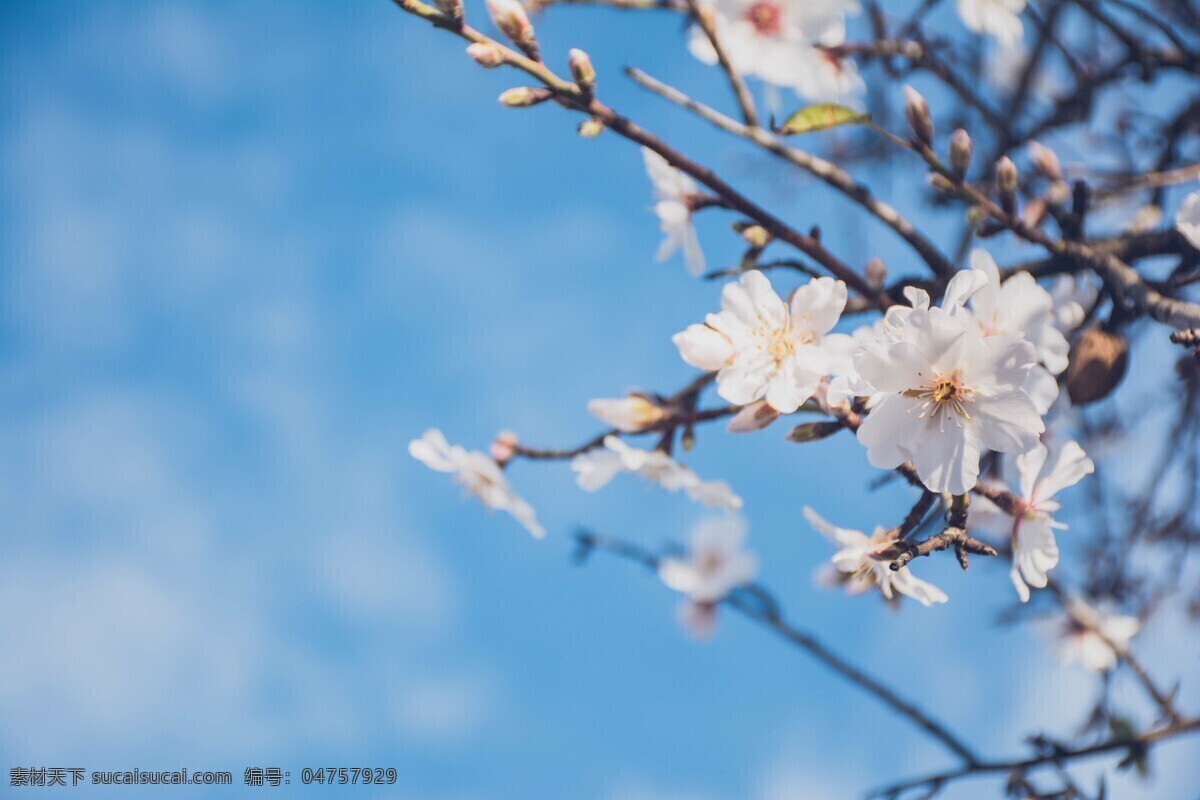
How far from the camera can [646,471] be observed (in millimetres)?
1472

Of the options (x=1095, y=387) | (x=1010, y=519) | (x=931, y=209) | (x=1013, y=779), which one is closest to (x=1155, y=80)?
(x=931, y=209)

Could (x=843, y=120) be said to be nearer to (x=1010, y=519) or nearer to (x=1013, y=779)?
(x=1010, y=519)

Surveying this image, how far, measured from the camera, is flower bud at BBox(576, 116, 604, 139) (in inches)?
43.4

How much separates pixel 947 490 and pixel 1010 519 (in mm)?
321

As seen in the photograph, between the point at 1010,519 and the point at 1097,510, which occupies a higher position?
the point at 1097,510

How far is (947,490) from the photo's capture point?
930 mm

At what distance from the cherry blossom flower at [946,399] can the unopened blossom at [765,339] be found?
0.09 meters

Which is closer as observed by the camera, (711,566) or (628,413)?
(628,413)

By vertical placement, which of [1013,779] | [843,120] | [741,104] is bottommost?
[1013,779]

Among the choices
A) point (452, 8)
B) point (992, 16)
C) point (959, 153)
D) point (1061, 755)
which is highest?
point (992, 16)

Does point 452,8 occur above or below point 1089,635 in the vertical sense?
above

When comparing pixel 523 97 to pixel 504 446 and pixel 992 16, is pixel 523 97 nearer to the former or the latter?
pixel 504 446

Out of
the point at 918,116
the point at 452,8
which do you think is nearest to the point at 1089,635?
the point at 918,116

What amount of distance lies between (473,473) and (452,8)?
0.89 meters
